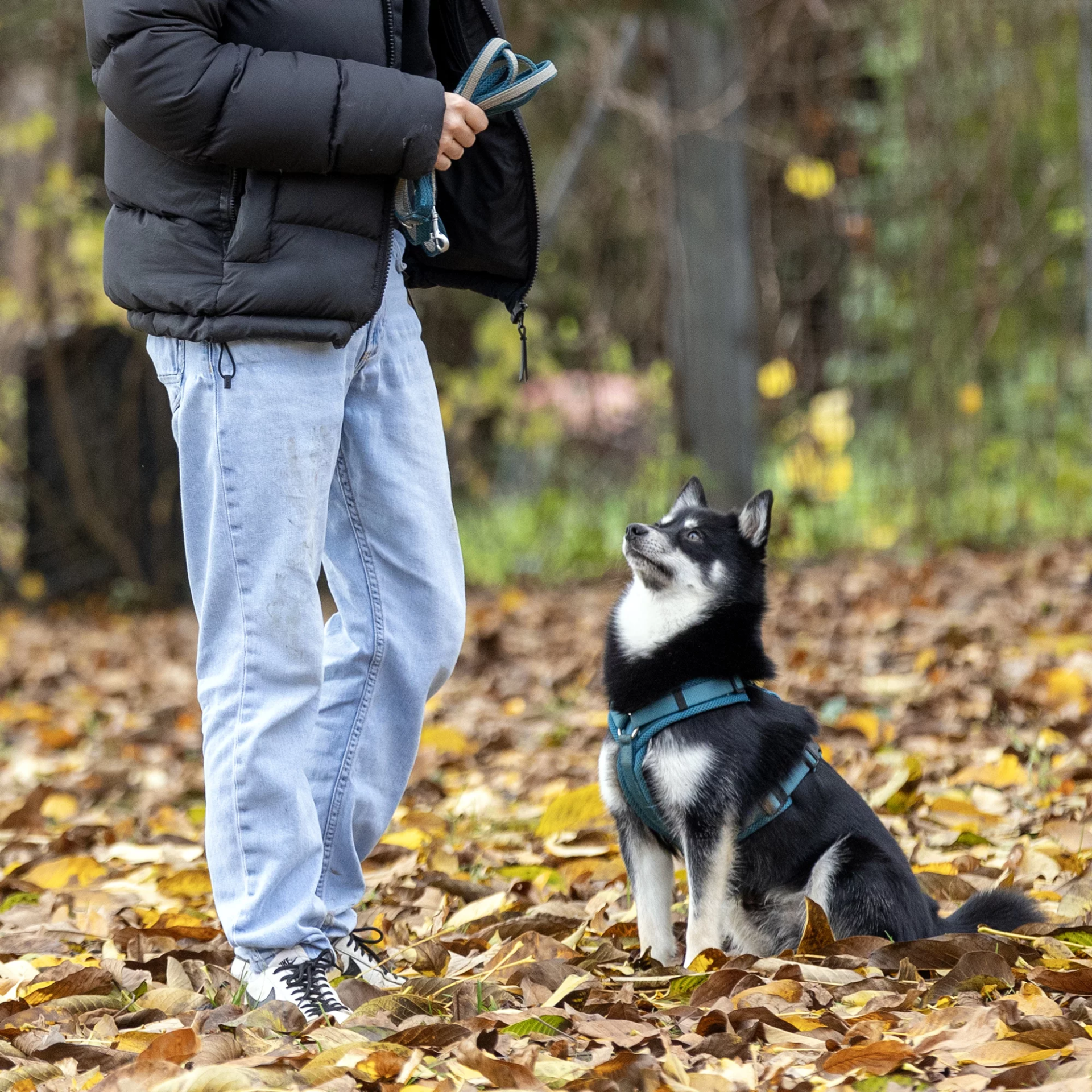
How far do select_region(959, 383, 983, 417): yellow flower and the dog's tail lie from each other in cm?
629

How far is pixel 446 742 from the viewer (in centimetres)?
514

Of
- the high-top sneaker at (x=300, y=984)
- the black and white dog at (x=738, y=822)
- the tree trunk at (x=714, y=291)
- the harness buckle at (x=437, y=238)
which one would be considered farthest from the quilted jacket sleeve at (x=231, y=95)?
the tree trunk at (x=714, y=291)

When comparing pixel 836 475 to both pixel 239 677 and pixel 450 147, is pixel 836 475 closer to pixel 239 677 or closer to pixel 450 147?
pixel 450 147

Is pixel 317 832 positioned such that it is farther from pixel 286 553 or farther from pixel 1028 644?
pixel 1028 644

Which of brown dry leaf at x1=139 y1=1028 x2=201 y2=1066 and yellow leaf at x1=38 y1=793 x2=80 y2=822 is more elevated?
brown dry leaf at x1=139 y1=1028 x2=201 y2=1066

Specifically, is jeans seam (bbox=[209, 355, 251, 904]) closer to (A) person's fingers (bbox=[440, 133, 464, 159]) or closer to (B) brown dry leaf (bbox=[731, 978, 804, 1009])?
(A) person's fingers (bbox=[440, 133, 464, 159])

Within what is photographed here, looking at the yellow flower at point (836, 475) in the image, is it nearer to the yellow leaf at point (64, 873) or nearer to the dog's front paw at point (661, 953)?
the yellow leaf at point (64, 873)

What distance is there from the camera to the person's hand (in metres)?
2.63

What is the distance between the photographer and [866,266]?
32.8 ft

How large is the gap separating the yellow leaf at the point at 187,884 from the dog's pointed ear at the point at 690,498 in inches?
62.0

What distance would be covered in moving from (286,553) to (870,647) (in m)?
3.82

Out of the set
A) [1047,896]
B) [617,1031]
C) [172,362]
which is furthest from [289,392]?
[1047,896]

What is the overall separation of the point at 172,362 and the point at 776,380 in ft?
24.4

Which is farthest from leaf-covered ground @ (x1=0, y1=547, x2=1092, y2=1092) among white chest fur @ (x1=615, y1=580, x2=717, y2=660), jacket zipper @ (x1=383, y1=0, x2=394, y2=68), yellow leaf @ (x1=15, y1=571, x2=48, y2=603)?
yellow leaf @ (x1=15, y1=571, x2=48, y2=603)
